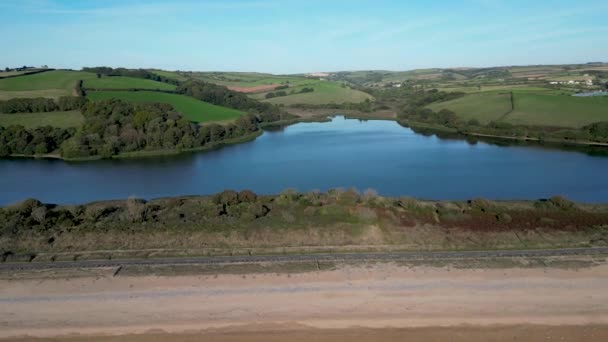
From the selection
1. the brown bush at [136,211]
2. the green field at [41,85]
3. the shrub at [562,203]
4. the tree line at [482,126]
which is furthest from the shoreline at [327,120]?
the shrub at [562,203]

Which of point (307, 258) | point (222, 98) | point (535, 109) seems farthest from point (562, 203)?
point (222, 98)

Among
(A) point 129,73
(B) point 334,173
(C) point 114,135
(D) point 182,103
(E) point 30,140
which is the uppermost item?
(A) point 129,73

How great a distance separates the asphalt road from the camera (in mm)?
17062

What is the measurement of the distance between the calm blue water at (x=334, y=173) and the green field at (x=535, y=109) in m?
11.5

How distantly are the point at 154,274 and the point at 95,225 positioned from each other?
6336 mm

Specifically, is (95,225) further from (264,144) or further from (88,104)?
(88,104)

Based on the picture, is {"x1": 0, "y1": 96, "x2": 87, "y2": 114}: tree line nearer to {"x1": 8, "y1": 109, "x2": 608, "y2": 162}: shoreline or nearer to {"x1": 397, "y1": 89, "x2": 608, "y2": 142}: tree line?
{"x1": 8, "y1": 109, "x2": 608, "y2": 162}: shoreline

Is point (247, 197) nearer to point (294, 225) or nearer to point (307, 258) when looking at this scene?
point (294, 225)

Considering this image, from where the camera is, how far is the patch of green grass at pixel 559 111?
50469mm

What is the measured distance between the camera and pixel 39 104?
162 feet

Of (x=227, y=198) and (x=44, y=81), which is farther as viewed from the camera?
(x=44, y=81)

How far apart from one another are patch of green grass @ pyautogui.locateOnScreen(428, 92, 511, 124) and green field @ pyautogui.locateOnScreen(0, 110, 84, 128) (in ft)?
165

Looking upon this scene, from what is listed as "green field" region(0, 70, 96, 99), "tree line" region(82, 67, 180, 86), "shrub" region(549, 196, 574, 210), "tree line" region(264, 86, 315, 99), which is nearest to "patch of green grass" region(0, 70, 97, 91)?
"green field" region(0, 70, 96, 99)

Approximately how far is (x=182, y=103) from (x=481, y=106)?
44.4m
